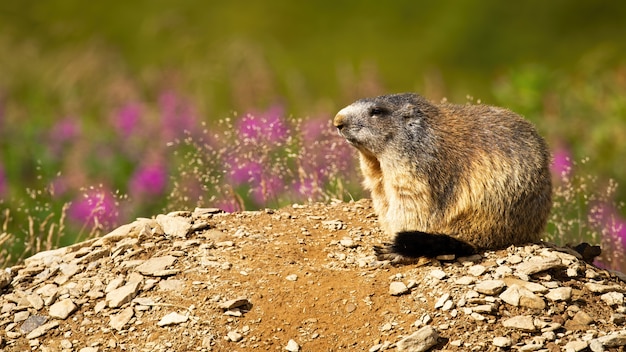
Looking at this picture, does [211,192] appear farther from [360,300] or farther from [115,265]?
[360,300]

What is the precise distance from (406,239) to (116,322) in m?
1.48

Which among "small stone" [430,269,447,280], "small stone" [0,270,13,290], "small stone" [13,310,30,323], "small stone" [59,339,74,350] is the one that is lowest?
"small stone" [59,339,74,350]

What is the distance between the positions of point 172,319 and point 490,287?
1.52 meters

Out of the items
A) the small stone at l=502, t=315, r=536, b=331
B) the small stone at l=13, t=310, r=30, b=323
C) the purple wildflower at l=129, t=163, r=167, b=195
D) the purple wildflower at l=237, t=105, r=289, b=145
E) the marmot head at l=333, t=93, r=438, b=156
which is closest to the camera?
the small stone at l=502, t=315, r=536, b=331

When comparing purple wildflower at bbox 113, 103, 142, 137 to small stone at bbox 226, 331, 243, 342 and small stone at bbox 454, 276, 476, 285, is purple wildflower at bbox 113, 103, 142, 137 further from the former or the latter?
small stone at bbox 454, 276, 476, 285

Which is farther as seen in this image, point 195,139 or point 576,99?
point 576,99

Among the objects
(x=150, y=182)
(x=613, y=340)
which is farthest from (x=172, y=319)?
(x=150, y=182)

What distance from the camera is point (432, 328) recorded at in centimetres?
414

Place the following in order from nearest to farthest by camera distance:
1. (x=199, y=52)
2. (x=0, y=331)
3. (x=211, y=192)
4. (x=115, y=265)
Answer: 1. (x=0, y=331)
2. (x=115, y=265)
3. (x=211, y=192)
4. (x=199, y=52)

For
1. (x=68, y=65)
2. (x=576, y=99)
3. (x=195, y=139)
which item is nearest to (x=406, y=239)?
(x=195, y=139)

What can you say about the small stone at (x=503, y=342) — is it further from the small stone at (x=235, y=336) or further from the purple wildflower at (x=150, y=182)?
the purple wildflower at (x=150, y=182)

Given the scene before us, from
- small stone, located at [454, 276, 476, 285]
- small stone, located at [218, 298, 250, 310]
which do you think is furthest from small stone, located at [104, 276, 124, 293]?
small stone, located at [454, 276, 476, 285]

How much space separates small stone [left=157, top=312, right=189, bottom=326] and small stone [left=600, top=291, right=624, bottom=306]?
202cm

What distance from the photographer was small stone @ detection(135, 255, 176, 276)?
484 cm
